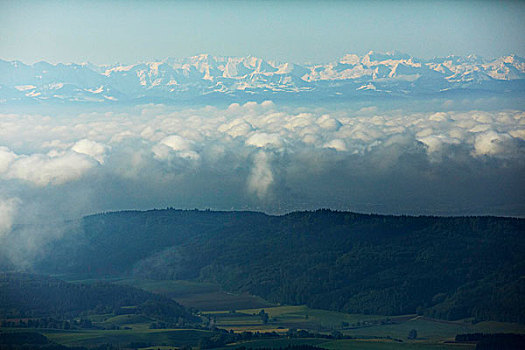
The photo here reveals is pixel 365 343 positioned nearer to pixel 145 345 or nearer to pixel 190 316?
pixel 145 345

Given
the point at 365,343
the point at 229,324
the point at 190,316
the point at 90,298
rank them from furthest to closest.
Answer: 1. the point at 90,298
2. the point at 190,316
3. the point at 229,324
4. the point at 365,343

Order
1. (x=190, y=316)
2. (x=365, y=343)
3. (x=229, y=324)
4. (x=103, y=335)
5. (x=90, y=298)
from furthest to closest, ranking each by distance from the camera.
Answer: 1. (x=90, y=298)
2. (x=190, y=316)
3. (x=229, y=324)
4. (x=103, y=335)
5. (x=365, y=343)

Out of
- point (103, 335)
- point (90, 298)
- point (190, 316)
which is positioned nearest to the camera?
point (103, 335)

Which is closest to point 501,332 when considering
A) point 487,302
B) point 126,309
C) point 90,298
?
point 487,302

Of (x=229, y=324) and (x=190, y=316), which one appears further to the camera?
(x=190, y=316)

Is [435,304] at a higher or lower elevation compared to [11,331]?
higher

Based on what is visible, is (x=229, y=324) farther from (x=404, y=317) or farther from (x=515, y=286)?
(x=515, y=286)

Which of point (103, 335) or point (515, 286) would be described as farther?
point (515, 286)

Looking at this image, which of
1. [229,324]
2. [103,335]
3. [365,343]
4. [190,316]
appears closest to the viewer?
[365,343]

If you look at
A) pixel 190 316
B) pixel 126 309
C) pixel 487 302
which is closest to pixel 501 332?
pixel 487 302
